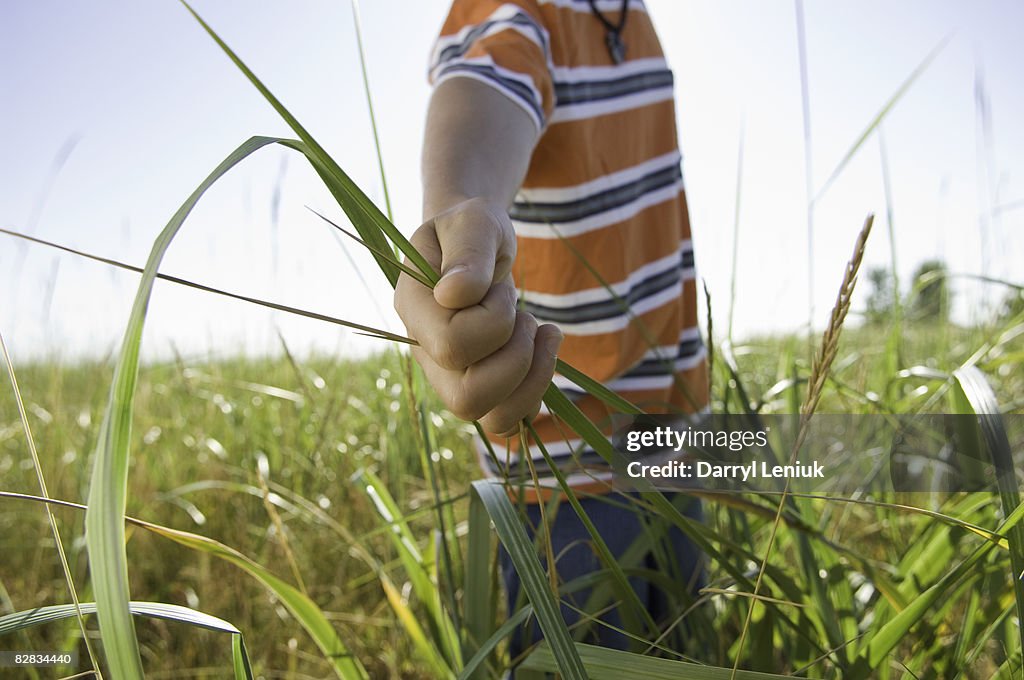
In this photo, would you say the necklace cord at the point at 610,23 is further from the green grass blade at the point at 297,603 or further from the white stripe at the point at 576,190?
the green grass blade at the point at 297,603

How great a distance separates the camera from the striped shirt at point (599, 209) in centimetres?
82

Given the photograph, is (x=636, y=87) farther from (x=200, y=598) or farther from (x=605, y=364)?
(x=200, y=598)

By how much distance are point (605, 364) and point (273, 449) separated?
3.24 feet

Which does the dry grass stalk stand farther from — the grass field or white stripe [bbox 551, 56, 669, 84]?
white stripe [bbox 551, 56, 669, 84]

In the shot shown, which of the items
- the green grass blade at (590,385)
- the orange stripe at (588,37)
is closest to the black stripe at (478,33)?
the orange stripe at (588,37)

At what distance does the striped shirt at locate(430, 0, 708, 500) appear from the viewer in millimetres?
816

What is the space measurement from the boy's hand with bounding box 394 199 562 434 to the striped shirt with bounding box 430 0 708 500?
16.4 inches

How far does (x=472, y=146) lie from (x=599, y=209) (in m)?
0.39

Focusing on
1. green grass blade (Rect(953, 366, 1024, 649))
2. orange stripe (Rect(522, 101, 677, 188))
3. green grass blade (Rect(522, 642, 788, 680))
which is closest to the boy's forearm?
orange stripe (Rect(522, 101, 677, 188))

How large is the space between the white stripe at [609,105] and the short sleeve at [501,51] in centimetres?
8

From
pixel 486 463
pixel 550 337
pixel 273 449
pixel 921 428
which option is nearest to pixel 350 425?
pixel 273 449

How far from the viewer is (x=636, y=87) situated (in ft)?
3.09

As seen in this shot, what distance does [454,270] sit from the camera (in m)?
0.30

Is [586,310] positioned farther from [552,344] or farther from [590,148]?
[552,344]
